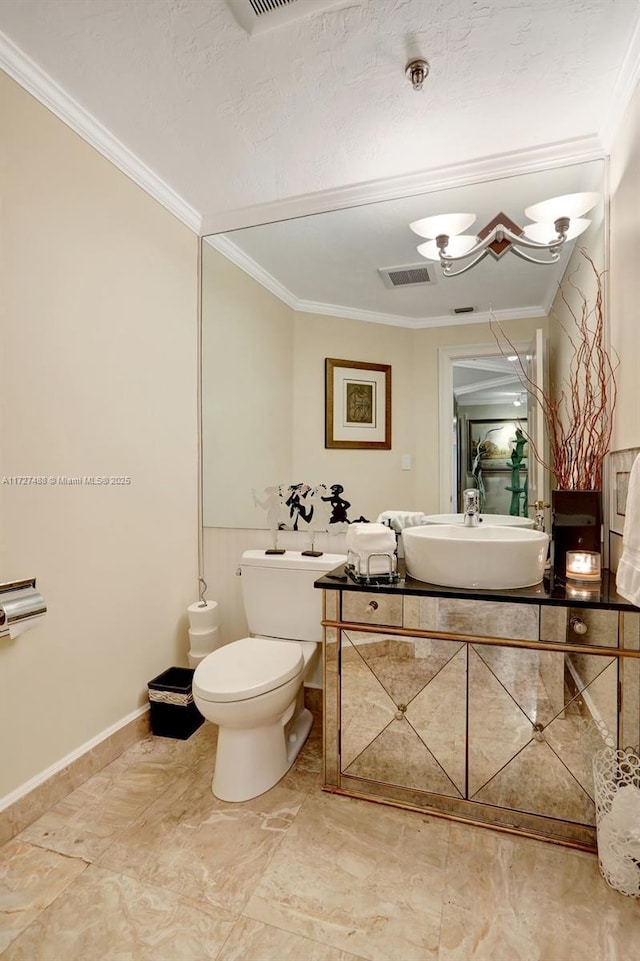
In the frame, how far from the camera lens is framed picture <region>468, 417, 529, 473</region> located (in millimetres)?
2078

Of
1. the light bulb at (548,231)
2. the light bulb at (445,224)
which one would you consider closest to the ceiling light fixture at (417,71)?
the light bulb at (445,224)

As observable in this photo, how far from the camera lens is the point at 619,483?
1766 mm

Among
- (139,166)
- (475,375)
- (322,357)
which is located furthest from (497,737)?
(139,166)

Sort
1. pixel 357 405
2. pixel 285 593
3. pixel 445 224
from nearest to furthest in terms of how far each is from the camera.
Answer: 1. pixel 445 224
2. pixel 285 593
3. pixel 357 405

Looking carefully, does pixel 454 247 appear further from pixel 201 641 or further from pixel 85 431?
pixel 201 641

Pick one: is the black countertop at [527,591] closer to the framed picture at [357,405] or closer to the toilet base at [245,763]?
the toilet base at [245,763]

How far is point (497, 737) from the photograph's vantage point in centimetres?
159

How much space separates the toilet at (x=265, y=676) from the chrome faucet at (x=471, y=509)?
0.58 m

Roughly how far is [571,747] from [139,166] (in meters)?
2.75

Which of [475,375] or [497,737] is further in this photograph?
[475,375]

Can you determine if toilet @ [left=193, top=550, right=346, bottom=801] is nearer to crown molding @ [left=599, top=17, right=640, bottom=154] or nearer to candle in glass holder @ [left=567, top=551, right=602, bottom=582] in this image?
candle in glass holder @ [left=567, top=551, right=602, bottom=582]

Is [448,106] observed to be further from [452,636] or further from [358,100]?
[452,636]

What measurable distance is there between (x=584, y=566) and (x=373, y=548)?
753mm

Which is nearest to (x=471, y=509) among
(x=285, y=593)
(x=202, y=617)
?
(x=285, y=593)
